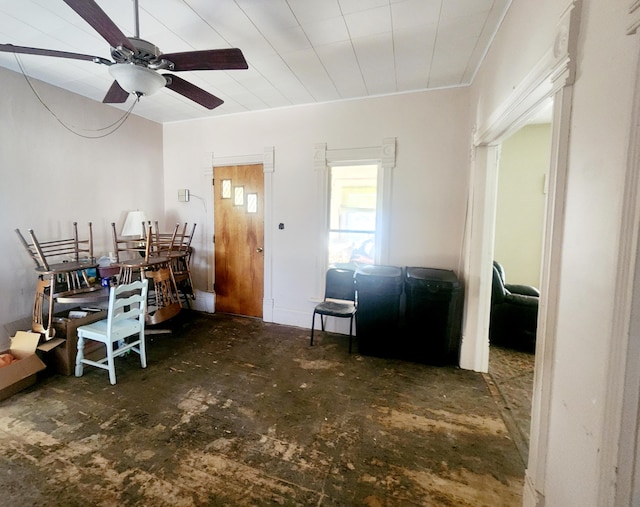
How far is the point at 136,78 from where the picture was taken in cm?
170

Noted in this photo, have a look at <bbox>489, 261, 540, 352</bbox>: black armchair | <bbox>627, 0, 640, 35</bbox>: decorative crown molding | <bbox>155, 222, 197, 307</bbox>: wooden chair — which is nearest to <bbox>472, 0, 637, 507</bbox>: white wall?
<bbox>627, 0, 640, 35</bbox>: decorative crown molding

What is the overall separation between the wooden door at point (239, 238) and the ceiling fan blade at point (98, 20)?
2346 mm

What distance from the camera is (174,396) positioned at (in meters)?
2.30

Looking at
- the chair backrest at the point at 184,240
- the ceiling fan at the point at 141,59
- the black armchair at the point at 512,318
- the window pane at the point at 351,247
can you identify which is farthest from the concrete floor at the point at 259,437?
the ceiling fan at the point at 141,59

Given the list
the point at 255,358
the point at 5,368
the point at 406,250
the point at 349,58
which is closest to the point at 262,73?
the point at 349,58

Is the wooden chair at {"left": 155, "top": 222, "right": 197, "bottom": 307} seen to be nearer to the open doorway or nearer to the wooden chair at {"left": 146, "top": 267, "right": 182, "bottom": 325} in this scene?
the wooden chair at {"left": 146, "top": 267, "right": 182, "bottom": 325}

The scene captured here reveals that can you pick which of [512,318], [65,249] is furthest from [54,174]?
[512,318]

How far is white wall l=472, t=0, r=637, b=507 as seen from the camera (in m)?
0.91

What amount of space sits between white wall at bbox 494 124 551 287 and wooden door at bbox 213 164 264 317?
10.9 ft

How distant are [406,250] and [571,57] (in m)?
2.23

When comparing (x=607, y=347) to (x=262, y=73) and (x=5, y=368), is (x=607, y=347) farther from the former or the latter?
(x=5, y=368)

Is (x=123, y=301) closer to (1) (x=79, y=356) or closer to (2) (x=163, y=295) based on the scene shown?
(1) (x=79, y=356)

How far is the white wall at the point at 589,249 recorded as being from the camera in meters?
0.91

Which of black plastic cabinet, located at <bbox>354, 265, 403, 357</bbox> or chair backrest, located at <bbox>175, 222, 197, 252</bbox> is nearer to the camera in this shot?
black plastic cabinet, located at <bbox>354, 265, 403, 357</bbox>
